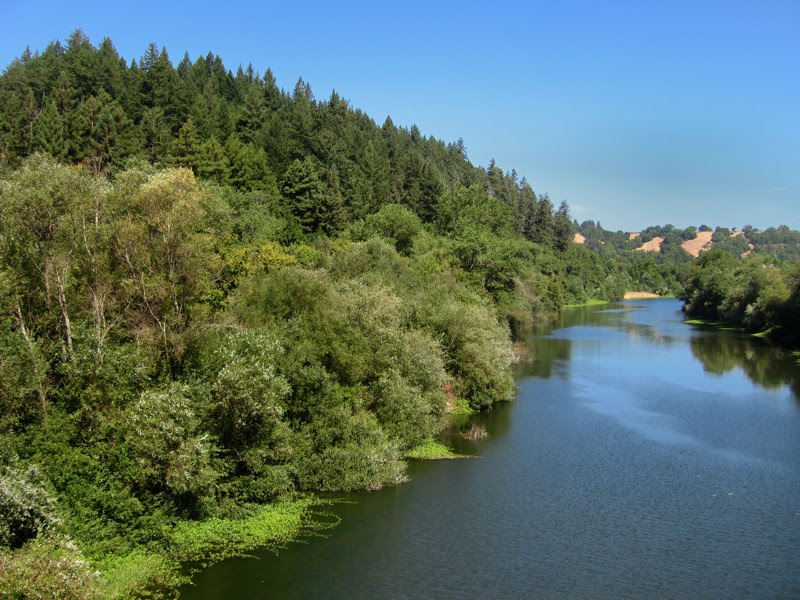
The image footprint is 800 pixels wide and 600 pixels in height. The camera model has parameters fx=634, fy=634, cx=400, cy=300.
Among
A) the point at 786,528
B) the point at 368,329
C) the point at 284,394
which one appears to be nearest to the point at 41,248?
the point at 284,394

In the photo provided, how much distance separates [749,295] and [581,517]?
9373 centimetres

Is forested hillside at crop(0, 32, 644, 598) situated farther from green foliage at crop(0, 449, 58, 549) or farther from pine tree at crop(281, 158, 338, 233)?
pine tree at crop(281, 158, 338, 233)

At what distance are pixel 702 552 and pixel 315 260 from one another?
1419 inches

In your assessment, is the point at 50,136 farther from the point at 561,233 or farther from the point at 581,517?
the point at 561,233

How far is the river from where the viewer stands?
23484mm

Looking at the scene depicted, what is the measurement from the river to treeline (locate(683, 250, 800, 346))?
136 ft

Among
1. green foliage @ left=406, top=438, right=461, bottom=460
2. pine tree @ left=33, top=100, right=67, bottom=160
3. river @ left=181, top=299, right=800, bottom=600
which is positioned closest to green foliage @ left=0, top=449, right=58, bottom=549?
river @ left=181, top=299, right=800, bottom=600

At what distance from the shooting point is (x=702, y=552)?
2602 cm

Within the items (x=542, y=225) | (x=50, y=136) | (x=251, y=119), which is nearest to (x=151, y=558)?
(x=50, y=136)

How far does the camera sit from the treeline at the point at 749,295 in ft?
290

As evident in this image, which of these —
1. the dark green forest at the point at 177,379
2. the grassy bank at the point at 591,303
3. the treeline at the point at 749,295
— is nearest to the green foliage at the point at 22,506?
the dark green forest at the point at 177,379

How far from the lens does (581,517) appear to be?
2925cm

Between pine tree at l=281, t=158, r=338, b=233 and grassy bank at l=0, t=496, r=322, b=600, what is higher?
pine tree at l=281, t=158, r=338, b=233

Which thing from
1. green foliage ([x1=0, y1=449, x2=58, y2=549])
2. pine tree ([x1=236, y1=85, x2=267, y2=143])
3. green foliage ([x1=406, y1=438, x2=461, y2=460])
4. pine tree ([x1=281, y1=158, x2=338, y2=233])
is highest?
pine tree ([x1=236, y1=85, x2=267, y2=143])
